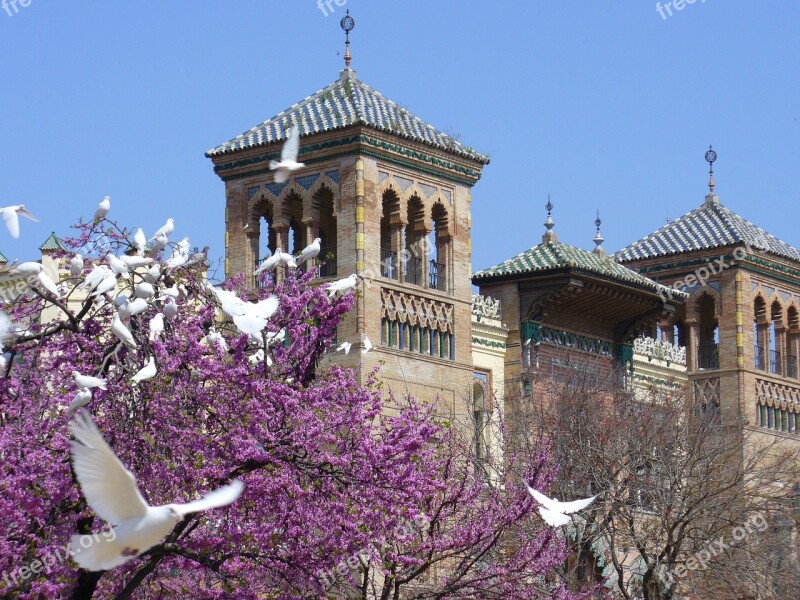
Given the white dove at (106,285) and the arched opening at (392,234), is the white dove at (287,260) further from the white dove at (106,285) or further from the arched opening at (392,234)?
the arched opening at (392,234)

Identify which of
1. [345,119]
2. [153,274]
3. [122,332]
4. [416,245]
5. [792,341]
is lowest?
[122,332]

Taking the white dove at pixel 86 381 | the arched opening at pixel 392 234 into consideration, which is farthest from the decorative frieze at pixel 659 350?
the white dove at pixel 86 381

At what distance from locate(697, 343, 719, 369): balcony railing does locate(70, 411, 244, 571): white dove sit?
30.8 m

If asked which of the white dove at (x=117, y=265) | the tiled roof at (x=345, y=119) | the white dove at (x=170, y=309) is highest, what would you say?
the tiled roof at (x=345, y=119)

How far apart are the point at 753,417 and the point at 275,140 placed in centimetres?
1420

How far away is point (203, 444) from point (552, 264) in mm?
19646

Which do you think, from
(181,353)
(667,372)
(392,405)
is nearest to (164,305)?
(181,353)

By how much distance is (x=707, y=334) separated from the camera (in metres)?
43.3

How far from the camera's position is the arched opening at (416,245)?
33406mm

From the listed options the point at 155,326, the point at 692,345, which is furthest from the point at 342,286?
the point at 692,345

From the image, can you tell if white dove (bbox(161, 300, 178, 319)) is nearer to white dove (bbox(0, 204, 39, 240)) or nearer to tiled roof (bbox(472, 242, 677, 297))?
white dove (bbox(0, 204, 39, 240))

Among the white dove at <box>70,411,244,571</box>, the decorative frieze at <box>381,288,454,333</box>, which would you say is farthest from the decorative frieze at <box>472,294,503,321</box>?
the white dove at <box>70,411,244,571</box>

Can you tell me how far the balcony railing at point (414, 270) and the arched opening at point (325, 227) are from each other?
Answer: 4.57ft

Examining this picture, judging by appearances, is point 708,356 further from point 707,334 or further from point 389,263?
point 389,263
